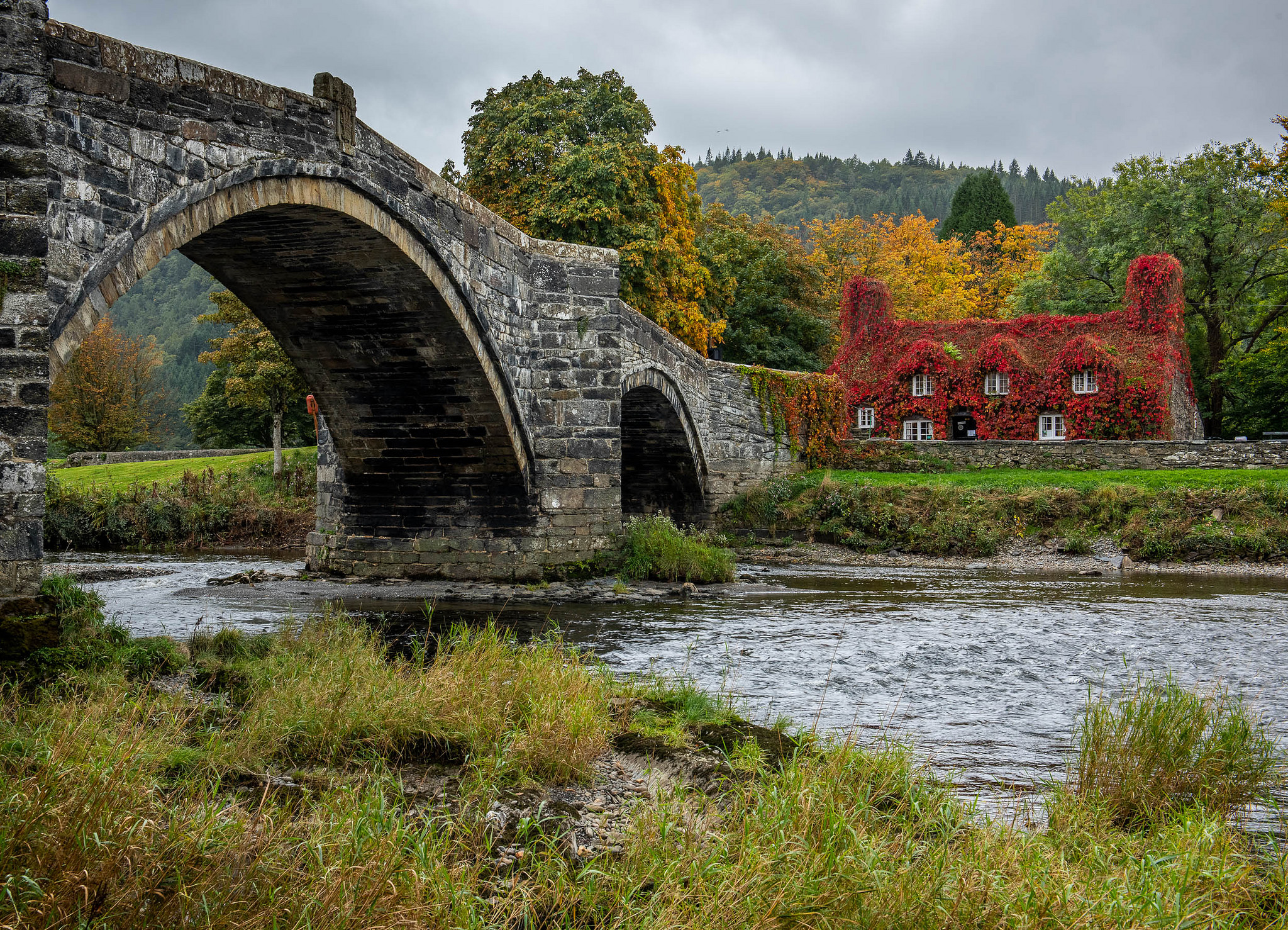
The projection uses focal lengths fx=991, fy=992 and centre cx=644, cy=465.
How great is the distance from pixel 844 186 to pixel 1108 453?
83294 mm

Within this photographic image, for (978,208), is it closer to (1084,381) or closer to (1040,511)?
(1084,381)

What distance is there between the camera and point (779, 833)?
3549mm

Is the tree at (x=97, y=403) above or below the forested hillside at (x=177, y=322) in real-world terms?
below

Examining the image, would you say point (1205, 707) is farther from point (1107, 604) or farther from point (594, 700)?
point (1107, 604)

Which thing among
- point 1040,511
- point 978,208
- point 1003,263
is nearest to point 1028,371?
point 1040,511

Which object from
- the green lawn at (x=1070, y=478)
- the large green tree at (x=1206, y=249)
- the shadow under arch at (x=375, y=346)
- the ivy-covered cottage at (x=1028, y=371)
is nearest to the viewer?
the shadow under arch at (x=375, y=346)

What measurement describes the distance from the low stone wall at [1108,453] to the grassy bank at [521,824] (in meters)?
19.0

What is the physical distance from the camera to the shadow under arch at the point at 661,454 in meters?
18.0

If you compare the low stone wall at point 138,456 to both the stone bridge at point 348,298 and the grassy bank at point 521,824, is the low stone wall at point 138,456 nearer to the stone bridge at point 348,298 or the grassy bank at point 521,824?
the stone bridge at point 348,298

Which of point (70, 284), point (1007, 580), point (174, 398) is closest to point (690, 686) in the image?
point (70, 284)

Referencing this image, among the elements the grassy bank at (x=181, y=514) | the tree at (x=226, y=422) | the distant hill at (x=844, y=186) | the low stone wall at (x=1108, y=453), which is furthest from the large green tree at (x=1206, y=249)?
the distant hill at (x=844, y=186)

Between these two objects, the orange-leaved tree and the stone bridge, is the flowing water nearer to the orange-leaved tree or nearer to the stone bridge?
the stone bridge

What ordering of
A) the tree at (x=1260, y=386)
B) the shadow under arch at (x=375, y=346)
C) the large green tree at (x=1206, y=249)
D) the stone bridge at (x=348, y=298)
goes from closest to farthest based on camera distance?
the stone bridge at (x=348, y=298) < the shadow under arch at (x=375, y=346) < the tree at (x=1260, y=386) < the large green tree at (x=1206, y=249)

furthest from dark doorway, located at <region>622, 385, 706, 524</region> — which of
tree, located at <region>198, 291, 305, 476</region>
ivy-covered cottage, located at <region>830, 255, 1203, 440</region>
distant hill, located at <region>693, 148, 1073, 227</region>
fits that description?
distant hill, located at <region>693, 148, 1073, 227</region>
